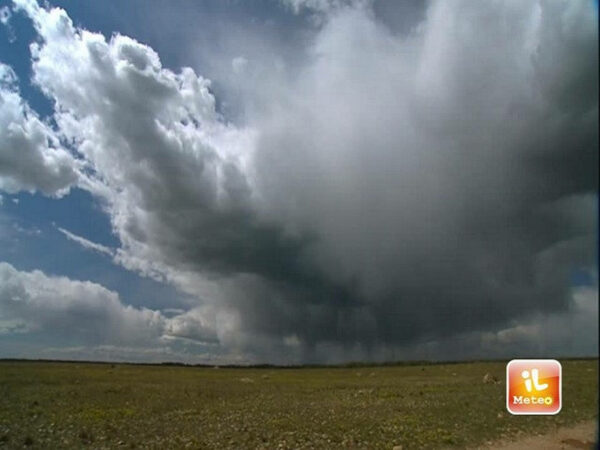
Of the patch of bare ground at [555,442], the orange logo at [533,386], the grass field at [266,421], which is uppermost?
the orange logo at [533,386]

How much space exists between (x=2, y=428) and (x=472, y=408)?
23462mm

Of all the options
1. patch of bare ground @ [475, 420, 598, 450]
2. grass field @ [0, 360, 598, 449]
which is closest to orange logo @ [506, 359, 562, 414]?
patch of bare ground @ [475, 420, 598, 450]

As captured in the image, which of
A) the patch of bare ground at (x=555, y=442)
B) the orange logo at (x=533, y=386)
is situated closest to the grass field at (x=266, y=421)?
the patch of bare ground at (x=555, y=442)

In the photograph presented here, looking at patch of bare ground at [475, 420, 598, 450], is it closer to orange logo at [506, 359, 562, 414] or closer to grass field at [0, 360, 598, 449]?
grass field at [0, 360, 598, 449]

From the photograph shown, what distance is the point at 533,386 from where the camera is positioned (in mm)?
14766

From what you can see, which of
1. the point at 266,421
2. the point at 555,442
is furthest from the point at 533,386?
the point at 266,421

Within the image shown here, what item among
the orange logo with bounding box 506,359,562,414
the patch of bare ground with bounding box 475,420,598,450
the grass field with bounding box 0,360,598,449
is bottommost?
the grass field with bounding box 0,360,598,449

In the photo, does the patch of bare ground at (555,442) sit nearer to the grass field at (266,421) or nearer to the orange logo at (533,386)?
the grass field at (266,421)

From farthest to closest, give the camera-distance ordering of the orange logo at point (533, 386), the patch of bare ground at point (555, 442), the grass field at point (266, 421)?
1. the grass field at point (266, 421)
2. the patch of bare ground at point (555, 442)
3. the orange logo at point (533, 386)

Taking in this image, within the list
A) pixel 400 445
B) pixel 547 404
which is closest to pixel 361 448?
pixel 400 445

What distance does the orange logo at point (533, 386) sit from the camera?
13.5 meters

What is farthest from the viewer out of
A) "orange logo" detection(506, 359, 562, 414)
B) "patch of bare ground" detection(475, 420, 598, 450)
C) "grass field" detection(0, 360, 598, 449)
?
"grass field" detection(0, 360, 598, 449)

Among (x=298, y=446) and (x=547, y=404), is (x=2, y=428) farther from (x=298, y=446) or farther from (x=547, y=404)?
(x=547, y=404)

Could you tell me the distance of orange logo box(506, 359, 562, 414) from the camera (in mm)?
13469
